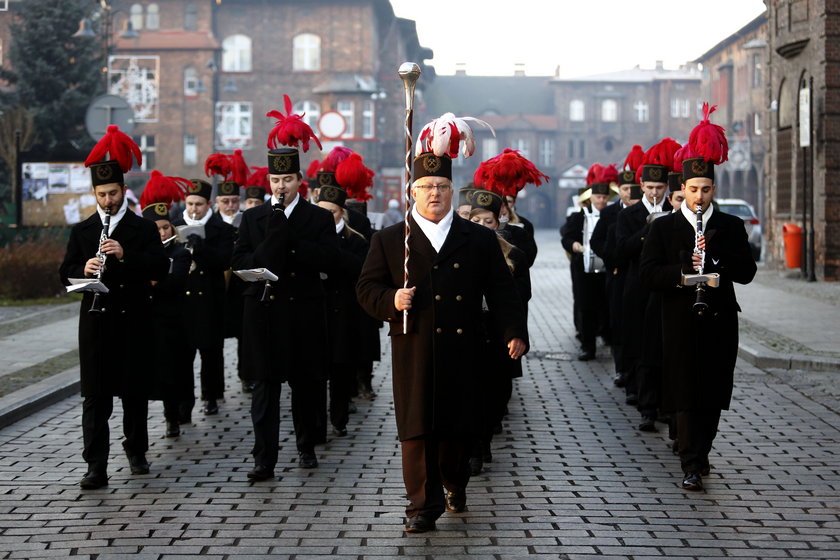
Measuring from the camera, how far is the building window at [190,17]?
62969 mm

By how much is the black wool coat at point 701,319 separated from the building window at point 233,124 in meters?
56.6

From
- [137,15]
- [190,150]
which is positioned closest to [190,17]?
[137,15]

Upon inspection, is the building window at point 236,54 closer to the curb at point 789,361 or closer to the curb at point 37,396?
the curb at point 789,361

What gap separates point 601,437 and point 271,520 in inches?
134

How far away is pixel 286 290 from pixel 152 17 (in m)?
57.5

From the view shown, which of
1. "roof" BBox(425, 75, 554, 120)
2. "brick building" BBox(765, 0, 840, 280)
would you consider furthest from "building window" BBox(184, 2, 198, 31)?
"roof" BBox(425, 75, 554, 120)

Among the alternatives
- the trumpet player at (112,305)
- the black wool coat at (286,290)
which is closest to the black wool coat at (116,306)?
the trumpet player at (112,305)

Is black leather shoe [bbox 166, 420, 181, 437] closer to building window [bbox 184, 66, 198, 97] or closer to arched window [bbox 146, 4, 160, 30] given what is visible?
building window [bbox 184, 66, 198, 97]

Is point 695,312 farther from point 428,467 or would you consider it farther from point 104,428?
point 104,428

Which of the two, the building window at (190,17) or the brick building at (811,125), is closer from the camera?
the brick building at (811,125)

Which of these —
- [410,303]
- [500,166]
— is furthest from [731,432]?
[410,303]

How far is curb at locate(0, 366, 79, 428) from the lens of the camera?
10180mm

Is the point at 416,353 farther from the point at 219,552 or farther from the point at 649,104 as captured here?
the point at 649,104

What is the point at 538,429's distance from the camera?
32.3ft
